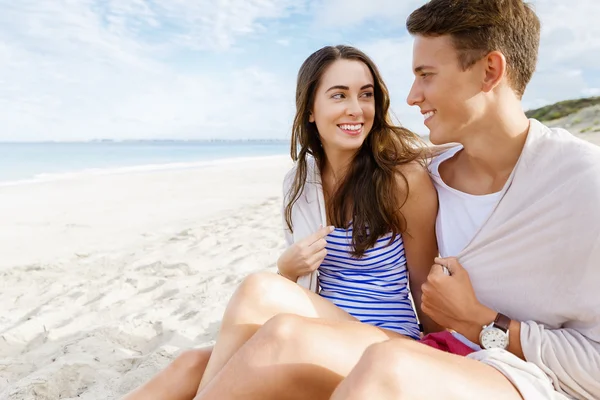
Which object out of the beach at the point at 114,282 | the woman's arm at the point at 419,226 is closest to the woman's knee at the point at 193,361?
the beach at the point at 114,282

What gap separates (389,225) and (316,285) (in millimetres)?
452

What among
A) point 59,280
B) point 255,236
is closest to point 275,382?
point 59,280

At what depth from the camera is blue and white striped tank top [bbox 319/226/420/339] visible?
2.47 m

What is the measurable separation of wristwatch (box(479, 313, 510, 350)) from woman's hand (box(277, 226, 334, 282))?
0.86m

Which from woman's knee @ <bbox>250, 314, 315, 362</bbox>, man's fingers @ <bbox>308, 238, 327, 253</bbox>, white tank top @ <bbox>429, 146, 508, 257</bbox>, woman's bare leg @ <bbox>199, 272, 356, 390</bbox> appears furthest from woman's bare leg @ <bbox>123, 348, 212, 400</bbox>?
white tank top @ <bbox>429, 146, 508, 257</bbox>

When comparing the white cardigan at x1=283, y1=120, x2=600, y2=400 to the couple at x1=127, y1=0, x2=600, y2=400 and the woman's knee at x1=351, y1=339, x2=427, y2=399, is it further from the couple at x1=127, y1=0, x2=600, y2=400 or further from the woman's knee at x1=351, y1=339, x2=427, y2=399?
the woman's knee at x1=351, y1=339, x2=427, y2=399

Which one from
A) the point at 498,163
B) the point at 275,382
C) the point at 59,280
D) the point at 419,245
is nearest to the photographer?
the point at 275,382

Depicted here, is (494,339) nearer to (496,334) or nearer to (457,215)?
(496,334)

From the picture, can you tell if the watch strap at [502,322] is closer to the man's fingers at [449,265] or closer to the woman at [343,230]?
the man's fingers at [449,265]

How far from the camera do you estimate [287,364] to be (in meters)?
1.70

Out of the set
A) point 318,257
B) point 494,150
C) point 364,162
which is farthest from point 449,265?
point 364,162

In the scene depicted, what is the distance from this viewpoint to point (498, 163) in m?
2.17

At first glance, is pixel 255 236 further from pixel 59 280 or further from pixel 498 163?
pixel 498 163

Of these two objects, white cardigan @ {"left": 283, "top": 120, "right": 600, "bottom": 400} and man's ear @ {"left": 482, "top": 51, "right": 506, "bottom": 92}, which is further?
man's ear @ {"left": 482, "top": 51, "right": 506, "bottom": 92}
